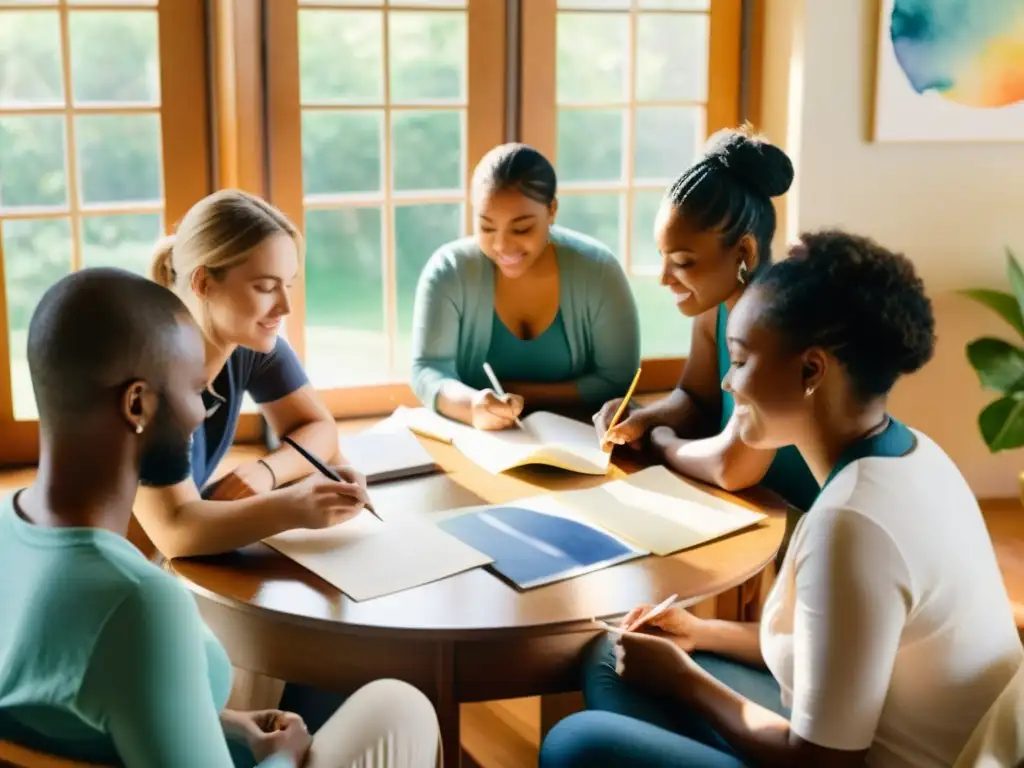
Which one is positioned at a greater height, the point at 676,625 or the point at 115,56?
the point at 115,56

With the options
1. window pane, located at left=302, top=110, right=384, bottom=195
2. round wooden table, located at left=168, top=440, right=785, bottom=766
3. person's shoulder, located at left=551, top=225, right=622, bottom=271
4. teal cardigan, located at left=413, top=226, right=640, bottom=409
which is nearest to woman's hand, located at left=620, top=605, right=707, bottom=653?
round wooden table, located at left=168, top=440, right=785, bottom=766

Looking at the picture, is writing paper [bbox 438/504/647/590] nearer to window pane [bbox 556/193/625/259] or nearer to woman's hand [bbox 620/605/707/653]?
woman's hand [bbox 620/605/707/653]

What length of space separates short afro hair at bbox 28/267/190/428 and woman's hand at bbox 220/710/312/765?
410 mm

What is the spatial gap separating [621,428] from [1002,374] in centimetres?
159

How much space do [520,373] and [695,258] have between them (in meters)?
0.67

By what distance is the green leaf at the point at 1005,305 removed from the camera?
323cm

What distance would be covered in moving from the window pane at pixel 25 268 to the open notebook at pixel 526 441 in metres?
1.06

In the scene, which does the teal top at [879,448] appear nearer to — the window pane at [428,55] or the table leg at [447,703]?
the table leg at [447,703]

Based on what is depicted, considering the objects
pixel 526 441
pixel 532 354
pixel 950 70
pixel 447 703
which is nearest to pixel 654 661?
pixel 447 703

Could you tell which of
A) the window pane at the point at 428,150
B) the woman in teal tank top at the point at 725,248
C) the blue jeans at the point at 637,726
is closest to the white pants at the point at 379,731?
the blue jeans at the point at 637,726

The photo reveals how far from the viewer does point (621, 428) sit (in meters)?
2.15

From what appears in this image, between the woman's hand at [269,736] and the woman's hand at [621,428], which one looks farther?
the woman's hand at [621,428]

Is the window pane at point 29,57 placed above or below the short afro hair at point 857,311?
above

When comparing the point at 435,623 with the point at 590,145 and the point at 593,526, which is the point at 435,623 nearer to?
the point at 593,526
